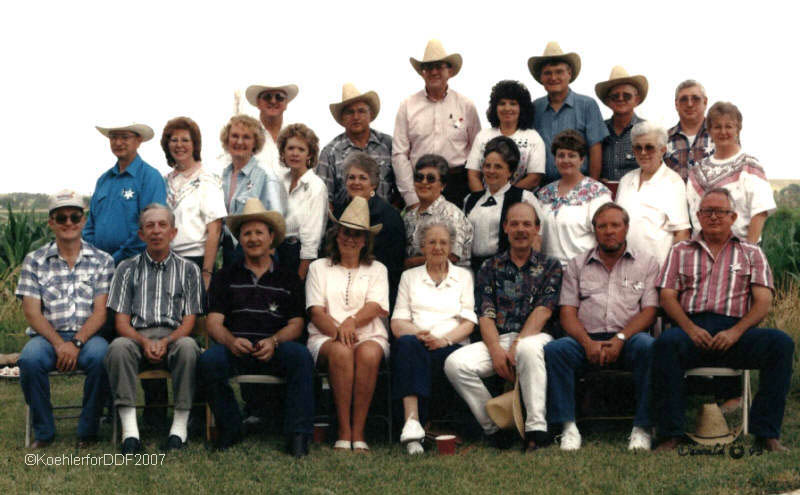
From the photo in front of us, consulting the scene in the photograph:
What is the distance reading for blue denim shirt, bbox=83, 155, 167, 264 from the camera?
21.8ft

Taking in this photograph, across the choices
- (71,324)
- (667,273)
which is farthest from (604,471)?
(71,324)

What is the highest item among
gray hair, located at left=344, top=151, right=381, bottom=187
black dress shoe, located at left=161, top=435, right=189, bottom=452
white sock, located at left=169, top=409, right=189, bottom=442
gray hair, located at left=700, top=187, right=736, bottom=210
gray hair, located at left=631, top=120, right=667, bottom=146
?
gray hair, located at left=631, top=120, right=667, bottom=146

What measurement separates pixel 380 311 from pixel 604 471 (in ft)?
5.94

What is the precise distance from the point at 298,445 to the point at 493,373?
1.33 m

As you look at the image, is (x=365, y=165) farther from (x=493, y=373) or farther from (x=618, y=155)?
(x=618, y=155)

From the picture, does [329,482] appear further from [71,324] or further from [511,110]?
[511,110]

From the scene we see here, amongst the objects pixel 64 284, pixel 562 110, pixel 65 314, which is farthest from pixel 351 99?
pixel 65 314

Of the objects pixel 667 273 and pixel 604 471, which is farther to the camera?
pixel 667 273

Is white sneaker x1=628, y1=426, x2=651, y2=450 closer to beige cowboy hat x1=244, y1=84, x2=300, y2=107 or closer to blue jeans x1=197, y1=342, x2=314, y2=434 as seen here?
blue jeans x1=197, y1=342, x2=314, y2=434

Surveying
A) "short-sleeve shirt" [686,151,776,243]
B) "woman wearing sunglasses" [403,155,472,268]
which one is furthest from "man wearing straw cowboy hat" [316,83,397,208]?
"short-sleeve shirt" [686,151,776,243]

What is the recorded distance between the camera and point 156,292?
6.16 m

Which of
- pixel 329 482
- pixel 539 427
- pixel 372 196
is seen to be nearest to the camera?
pixel 329 482

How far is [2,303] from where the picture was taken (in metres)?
11.9

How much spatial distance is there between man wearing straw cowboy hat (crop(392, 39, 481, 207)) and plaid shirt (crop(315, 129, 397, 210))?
77 millimetres
